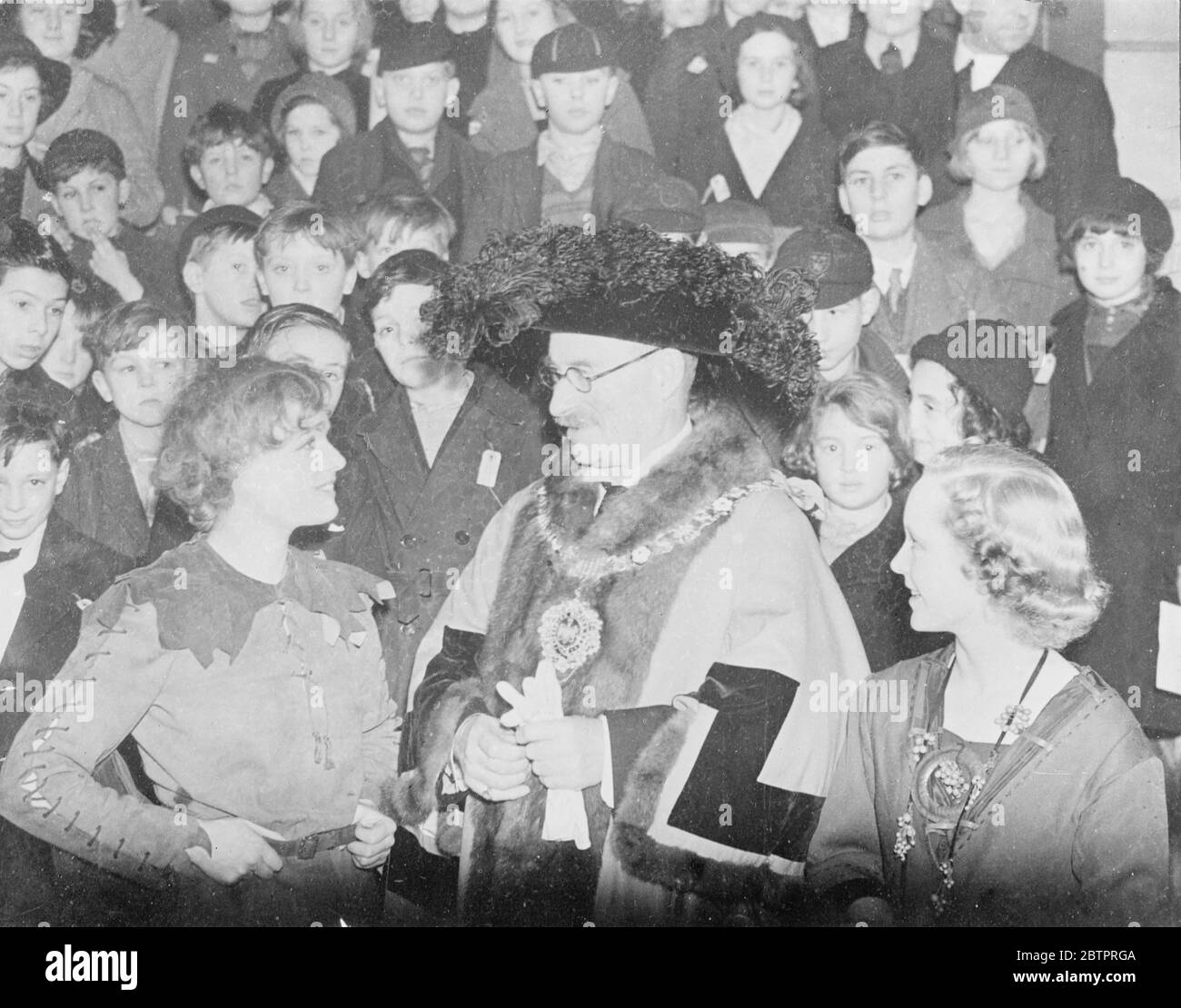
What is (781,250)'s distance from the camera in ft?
15.6

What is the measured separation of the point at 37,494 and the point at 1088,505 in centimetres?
305

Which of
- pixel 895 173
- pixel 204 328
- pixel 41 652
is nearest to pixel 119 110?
pixel 204 328

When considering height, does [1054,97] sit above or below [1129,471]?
above

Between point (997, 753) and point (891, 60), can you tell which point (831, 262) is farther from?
point (997, 753)

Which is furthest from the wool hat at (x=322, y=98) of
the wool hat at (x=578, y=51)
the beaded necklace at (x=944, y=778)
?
the beaded necklace at (x=944, y=778)

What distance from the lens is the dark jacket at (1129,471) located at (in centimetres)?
470

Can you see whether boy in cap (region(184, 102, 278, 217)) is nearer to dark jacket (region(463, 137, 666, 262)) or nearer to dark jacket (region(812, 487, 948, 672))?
dark jacket (region(463, 137, 666, 262))

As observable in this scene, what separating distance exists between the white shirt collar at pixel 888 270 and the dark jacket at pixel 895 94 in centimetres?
32

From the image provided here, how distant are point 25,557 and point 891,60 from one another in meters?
2.93

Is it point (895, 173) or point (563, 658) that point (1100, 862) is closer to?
point (563, 658)

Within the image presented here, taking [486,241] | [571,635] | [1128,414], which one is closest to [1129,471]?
[1128,414]

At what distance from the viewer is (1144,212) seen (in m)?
4.80

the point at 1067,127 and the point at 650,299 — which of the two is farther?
the point at 1067,127

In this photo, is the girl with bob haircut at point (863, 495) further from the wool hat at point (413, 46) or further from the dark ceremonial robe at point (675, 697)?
the wool hat at point (413, 46)
